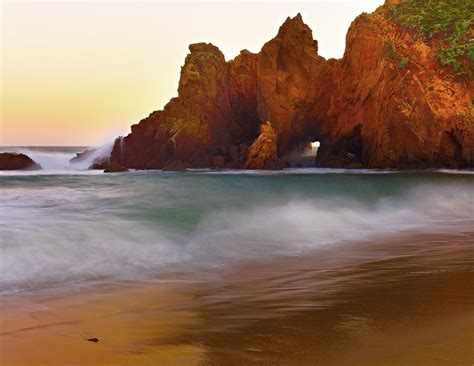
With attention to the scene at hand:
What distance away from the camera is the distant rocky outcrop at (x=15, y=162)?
37.7 m

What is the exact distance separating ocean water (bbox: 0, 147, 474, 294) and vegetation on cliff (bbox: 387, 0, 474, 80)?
719 inches

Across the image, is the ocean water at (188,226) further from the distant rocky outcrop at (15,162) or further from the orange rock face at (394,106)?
the distant rocky outcrop at (15,162)

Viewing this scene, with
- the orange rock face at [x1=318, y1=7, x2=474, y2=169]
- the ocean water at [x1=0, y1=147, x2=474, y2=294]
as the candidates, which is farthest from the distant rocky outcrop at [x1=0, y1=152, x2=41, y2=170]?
the orange rock face at [x1=318, y1=7, x2=474, y2=169]

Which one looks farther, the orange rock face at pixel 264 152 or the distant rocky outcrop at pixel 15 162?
the orange rock face at pixel 264 152

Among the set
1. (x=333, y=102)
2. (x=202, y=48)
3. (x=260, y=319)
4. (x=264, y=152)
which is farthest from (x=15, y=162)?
(x=260, y=319)

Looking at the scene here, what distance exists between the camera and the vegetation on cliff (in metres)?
37.4

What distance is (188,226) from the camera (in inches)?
475

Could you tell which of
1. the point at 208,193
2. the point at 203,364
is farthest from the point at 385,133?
the point at 203,364

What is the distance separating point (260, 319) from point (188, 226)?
725cm

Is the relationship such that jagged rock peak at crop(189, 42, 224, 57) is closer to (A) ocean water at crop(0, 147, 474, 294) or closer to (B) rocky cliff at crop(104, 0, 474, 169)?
(B) rocky cliff at crop(104, 0, 474, 169)

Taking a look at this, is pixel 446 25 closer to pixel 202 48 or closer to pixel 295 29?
pixel 295 29

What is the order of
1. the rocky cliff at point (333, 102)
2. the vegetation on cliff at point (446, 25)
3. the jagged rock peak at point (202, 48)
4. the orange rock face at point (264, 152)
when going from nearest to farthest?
the rocky cliff at point (333, 102)
the vegetation on cliff at point (446, 25)
the orange rock face at point (264, 152)
the jagged rock peak at point (202, 48)

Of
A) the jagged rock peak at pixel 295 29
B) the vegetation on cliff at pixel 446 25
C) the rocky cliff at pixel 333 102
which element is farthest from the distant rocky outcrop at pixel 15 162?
the vegetation on cliff at pixel 446 25

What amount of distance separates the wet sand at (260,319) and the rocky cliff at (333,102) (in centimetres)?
3114
